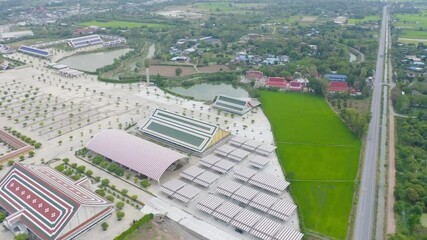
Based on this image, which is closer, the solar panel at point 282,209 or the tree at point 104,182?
the solar panel at point 282,209

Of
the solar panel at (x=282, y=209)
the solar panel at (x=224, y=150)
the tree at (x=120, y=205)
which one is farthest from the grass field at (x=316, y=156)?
the tree at (x=120, y=205)

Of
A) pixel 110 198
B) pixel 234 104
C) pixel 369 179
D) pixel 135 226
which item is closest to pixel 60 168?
pixel 110 198

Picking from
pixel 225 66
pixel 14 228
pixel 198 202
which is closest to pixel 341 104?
pixel 225 66

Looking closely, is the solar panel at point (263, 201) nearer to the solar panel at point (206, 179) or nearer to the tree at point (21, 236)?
A: the solar panel at point (206, 179)

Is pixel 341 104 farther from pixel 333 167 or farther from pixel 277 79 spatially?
pixel 333 167

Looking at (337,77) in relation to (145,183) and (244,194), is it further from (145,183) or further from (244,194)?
(145,183)

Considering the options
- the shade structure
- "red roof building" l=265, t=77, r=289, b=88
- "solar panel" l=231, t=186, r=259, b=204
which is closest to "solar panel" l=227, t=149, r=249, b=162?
the shade structure
